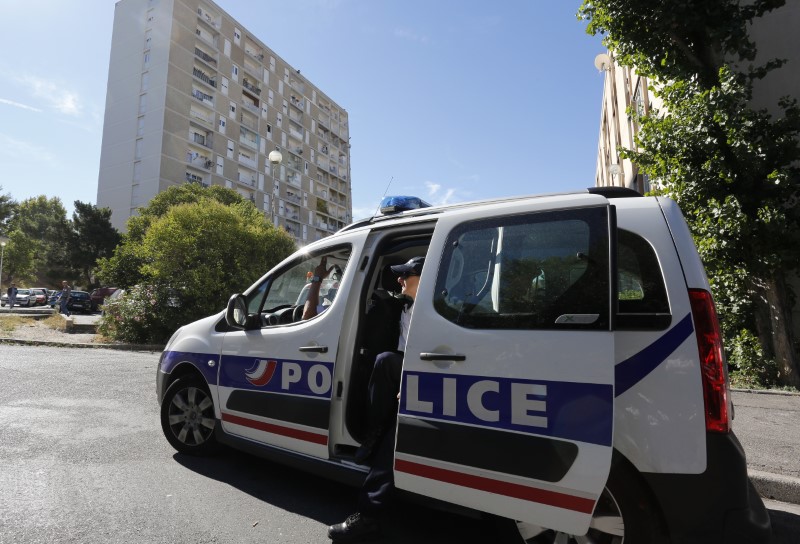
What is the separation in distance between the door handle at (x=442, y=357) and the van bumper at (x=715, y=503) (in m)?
0.95

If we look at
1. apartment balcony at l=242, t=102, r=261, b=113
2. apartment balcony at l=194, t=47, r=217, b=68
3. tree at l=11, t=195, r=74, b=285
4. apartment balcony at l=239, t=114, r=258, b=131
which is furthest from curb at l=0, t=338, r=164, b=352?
apartment balcony at l=242, t=102, r=261, b=113

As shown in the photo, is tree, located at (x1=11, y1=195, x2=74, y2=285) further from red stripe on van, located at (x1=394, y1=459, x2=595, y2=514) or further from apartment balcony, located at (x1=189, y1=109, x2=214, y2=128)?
red stripe on van, located at (x1=394, y1=459, x2=595, y2=514)

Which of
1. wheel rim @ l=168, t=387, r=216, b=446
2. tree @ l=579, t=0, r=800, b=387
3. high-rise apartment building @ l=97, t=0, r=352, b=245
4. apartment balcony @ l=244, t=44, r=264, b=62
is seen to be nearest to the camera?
wheel rim @ l=168, t=387, r=216, b=446

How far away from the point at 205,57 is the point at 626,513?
189 ft

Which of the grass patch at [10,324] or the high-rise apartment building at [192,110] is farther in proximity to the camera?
the high-rise apartment building at [192,110]

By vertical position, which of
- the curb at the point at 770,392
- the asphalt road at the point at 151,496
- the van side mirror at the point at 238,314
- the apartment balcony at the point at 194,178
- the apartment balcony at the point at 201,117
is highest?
the apartment balcony at the point at 201,117

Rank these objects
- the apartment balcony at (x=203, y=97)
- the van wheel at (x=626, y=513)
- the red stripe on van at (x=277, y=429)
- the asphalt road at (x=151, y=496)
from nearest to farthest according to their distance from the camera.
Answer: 1. the van wheel at (x=626, y=513)
2. the asphalt road at (x=151, y=496)
3. the red stripe on van at (x=277, y=429)
4. the apartment balcony at (x=203, y=97)

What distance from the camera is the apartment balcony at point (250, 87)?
54981 mm

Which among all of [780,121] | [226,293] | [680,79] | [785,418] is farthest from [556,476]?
[226,293]

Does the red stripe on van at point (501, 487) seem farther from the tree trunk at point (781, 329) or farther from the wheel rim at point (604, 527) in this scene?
the tree trunk at point (781, 329)

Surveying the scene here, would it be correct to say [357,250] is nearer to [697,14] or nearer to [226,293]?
[697,14]

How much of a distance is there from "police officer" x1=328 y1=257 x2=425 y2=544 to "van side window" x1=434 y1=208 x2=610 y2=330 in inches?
20.3

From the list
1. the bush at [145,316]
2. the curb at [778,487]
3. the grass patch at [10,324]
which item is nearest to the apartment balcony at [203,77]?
the grass patch at [10,324]

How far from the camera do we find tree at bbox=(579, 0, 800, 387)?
7.17 meters
